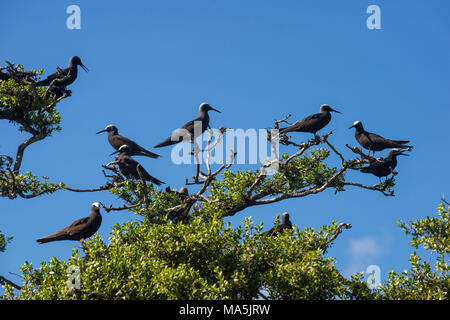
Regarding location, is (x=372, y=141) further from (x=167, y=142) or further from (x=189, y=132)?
(x=167, y=142)

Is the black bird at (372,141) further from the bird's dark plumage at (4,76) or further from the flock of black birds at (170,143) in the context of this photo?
the bird's dark plumage at (4,76)

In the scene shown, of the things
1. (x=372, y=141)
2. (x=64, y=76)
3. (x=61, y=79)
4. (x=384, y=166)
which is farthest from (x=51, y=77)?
(x=384, y=166)

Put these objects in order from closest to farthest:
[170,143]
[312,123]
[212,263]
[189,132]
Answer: [212,263] < [312,123] < [189,132] < [170,143]

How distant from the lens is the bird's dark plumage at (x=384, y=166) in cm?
1439

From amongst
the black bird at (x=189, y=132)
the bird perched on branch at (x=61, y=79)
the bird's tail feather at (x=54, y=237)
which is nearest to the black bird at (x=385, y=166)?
the black bird at (x=189, y=132)

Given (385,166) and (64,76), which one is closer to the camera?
(385,166)

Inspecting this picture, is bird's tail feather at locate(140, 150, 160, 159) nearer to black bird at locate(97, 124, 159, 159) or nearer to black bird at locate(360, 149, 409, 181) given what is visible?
black bird at locate(97, 124, 159, 159)

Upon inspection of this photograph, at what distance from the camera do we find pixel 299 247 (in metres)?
10.6

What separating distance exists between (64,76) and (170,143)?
13.8 ft

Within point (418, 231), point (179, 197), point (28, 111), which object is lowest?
point (418, 231)

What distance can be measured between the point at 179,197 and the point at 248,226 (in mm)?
3704

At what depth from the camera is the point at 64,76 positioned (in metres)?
17.0

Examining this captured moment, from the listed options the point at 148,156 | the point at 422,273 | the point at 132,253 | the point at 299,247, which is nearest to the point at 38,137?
the point at 148,156
